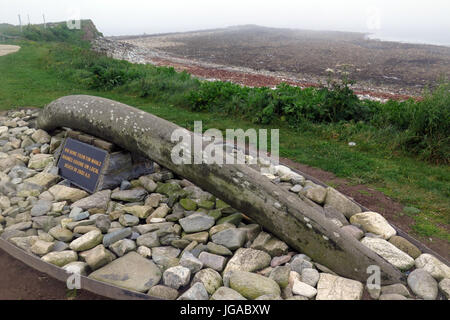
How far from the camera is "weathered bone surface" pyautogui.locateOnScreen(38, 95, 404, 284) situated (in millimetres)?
3193

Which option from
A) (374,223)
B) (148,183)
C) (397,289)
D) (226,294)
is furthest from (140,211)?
(397,289)

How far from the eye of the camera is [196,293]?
2.87m

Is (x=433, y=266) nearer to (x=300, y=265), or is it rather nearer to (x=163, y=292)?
(x=300, y=265)

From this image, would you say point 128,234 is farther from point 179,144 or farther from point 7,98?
point 7,98

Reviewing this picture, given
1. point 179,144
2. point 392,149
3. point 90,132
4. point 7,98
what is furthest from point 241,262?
point 7,98

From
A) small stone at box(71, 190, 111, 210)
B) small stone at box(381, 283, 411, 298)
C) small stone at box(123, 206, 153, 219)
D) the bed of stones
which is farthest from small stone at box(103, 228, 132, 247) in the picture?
small stone at box(381, 283, 411, 298)

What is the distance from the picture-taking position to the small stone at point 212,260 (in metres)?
3.27

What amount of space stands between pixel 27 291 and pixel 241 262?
1.85 meters

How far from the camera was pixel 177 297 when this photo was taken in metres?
2.94

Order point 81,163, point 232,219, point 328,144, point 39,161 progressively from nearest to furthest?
point 232,219
point 81,163
point 39,161
point 328,144

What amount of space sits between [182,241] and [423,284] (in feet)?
7.16

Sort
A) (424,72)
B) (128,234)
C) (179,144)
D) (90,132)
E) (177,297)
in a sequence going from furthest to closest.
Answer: (424,72) < (90,132) < (179,144) < (128,234) < (177,297)

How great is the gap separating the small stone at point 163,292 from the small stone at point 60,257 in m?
0.93
